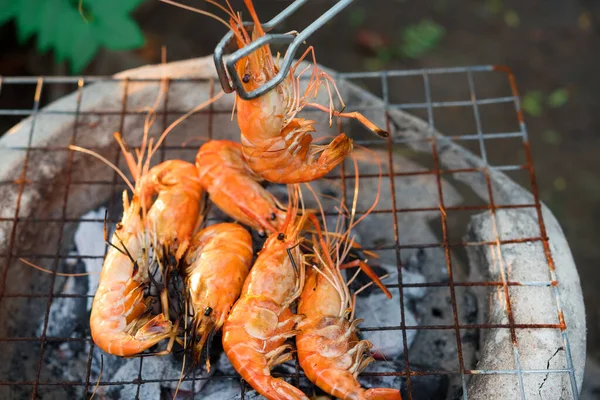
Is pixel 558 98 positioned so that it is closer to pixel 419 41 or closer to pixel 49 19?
pixel 419 41

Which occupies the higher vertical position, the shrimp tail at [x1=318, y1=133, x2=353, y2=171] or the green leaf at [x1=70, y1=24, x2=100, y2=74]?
the green leaf at [x1=70, y1=24, x2=100, y2=74]

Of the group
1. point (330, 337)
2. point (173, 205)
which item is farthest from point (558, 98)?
point (173, 205)

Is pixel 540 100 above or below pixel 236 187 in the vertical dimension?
above

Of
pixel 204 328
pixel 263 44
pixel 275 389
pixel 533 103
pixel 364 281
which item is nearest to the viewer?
pixel 263 44

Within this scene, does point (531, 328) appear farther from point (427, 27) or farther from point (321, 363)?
point (427, 27)

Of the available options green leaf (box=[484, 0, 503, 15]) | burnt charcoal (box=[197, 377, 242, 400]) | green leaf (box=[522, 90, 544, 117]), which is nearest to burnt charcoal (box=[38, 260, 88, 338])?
burnt charcoal (box=[197, 377, 242, 400])

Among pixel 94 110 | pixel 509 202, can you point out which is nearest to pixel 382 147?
pixel 509 202

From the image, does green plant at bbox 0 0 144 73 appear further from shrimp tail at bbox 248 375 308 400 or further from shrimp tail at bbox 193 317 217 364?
shrimp tail at bbox 248 375 308 400
